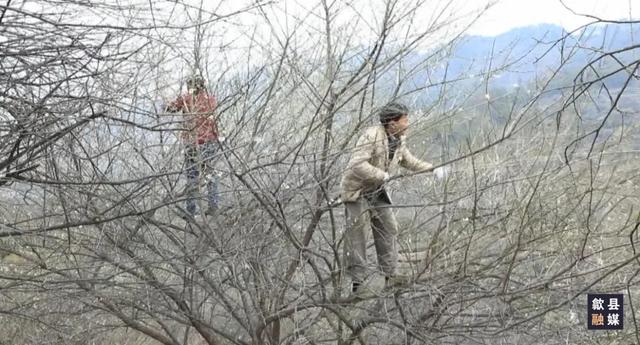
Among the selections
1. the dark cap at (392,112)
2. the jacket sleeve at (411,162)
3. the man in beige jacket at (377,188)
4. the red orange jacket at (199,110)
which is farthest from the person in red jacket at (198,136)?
the jacket sleeve at (411,162)

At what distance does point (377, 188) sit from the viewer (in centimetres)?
560

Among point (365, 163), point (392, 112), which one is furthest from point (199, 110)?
point (392, 112)

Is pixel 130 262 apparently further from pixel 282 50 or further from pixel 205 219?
pixel 282 50

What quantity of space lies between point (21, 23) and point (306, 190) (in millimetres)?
2624

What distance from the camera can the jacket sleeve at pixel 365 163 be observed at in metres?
5.28

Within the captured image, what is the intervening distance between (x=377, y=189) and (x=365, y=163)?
33 centimetres

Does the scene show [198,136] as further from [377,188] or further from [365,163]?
[377,188]

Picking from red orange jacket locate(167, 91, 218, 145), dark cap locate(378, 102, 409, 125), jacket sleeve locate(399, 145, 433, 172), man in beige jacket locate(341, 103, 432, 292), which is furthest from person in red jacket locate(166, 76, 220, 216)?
jacket sleeve locate(399, 145, 433, 172)

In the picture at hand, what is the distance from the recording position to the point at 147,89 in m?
5.05

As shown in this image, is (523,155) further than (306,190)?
No

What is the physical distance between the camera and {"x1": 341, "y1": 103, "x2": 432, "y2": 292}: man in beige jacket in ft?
17.6

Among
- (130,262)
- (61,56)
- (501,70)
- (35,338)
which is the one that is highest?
(501,70)

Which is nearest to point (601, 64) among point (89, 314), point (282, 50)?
point (282, 50)

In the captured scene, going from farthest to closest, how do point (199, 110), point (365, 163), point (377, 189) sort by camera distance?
point (377, 189) < point (199, 110) < point (365, 163)
